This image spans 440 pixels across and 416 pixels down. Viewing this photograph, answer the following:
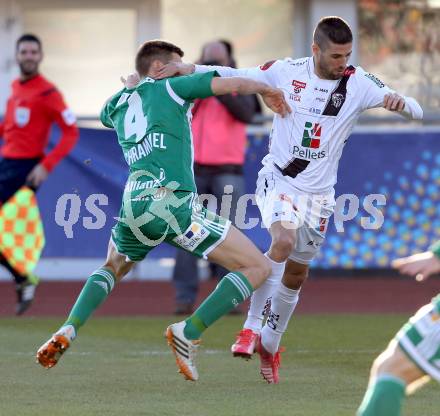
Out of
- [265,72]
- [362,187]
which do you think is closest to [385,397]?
[265,72]

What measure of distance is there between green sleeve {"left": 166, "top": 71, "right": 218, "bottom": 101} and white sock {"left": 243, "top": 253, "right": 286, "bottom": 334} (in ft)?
4.08

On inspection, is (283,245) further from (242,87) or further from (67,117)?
(67,117)

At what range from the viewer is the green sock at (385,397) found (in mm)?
4602

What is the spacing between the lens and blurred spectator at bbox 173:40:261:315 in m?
11.6

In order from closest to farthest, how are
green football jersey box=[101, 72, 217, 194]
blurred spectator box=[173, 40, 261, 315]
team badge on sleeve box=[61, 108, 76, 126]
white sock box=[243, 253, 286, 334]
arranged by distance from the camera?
green football jersey box=[101, 72, 217, 194], white sock box=[243, 253, 286, 334], blurred spectator box=[173, 40, 261, 315], team badge on sleeve box=[61, 108, 76, 126]

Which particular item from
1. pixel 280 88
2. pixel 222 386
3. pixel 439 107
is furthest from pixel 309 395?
pixel 439 107

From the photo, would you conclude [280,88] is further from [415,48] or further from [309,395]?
[415,48]

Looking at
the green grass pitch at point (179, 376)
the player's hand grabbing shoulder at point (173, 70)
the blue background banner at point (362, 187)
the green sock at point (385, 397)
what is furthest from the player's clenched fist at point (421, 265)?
the blue background banner at point (362, 187)

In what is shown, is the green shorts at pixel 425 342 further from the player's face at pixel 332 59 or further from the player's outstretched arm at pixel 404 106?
the player's face at pixel 332 59

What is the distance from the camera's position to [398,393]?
4629mm

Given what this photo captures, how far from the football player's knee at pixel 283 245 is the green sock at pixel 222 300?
23.6 inches

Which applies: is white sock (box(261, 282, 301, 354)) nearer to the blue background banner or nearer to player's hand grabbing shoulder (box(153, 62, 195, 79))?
player's hand grabbing shoulder (box(153, 62, 195, 79))

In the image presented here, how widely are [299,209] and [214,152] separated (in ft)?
11.9

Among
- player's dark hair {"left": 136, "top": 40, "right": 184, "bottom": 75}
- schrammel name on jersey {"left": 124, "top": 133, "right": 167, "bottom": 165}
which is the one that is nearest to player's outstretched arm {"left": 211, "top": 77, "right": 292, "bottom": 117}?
schrammel name on jersey {"left": 124, "top": 133, "right": 167, "bottom": 165}
